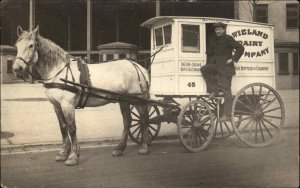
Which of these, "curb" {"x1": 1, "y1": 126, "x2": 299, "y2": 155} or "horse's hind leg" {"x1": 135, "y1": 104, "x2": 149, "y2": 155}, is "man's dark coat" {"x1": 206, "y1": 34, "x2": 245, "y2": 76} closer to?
"horse's hind leg" {"x1": 135, "y1": 104, "x2": 149, "y2": 155}

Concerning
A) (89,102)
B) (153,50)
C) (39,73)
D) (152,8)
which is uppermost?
(152,8)

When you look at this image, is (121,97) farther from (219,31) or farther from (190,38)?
(219,31)

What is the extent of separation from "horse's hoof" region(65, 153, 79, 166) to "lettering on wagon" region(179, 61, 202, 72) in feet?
5.79

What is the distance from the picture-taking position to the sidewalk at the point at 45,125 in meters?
5.84

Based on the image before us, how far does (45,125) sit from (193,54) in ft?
10.2

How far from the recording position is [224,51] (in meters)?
5.45

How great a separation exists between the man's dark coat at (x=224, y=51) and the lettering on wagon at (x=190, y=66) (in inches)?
9.8

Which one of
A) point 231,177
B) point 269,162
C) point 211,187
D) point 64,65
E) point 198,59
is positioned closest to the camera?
point 211,187

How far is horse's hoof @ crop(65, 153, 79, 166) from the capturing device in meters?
4.63

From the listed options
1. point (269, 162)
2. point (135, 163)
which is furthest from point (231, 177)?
point (135, 163)

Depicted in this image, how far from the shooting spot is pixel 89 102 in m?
5.02

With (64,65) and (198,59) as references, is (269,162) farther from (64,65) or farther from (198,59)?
(64,65)

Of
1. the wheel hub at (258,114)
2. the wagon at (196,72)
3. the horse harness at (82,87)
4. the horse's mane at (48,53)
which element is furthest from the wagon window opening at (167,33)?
the wheel hub at (258,114)

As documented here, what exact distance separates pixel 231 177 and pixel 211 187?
0.33 metres
